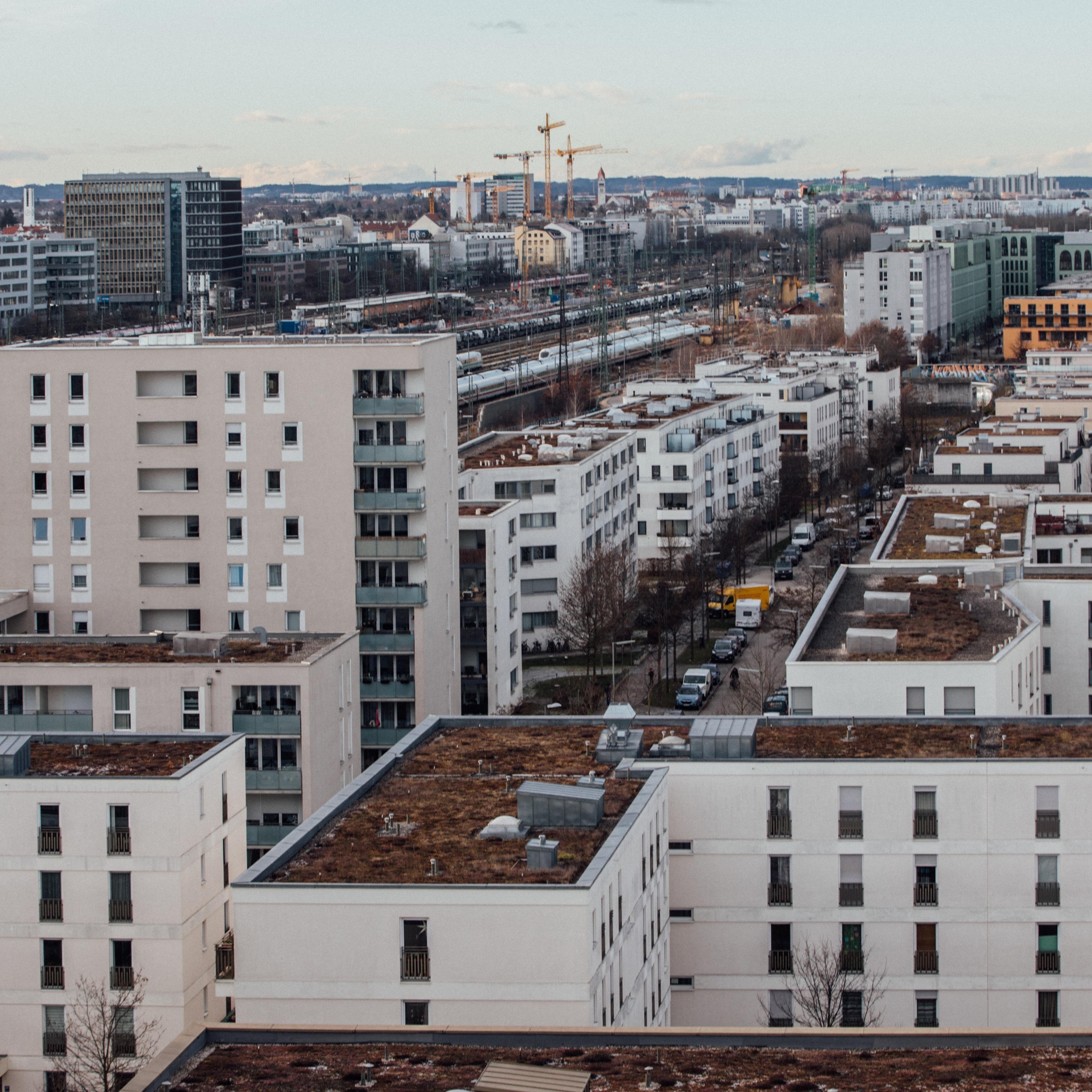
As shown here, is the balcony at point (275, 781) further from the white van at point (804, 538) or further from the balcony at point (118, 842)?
the white van at point (804, 538)

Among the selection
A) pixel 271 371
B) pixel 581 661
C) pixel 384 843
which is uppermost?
pixel 271 371

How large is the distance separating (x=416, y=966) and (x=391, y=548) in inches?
665

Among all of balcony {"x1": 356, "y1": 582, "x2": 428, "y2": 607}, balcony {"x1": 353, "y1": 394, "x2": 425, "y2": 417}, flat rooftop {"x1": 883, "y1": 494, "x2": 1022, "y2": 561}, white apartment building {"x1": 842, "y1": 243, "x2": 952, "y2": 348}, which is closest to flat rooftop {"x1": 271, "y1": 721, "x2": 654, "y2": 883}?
balcony {"x1": 356, "y1": 582, "x2": 428, "y2": 607}

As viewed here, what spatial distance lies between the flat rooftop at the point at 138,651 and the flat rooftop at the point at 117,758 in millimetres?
4488

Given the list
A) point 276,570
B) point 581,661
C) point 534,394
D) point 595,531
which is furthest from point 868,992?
point 534,394

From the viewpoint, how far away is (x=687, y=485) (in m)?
61.6

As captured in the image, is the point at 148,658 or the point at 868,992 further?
the point at 148,658

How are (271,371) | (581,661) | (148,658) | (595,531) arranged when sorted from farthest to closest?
(595,531) → (581,661) → (271,371) → (148,658)

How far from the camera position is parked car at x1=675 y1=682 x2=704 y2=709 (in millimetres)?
44094

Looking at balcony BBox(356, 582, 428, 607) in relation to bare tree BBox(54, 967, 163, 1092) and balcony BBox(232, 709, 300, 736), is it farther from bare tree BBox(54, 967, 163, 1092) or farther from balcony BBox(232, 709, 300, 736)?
bare tree BBox(54, 967, 163, 1092)

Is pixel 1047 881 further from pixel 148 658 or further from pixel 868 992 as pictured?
pixel 148 658

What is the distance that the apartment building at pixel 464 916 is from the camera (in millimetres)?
18438

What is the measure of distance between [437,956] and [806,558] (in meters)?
46.0

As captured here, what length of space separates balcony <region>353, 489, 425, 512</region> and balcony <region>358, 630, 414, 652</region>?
216 cm
